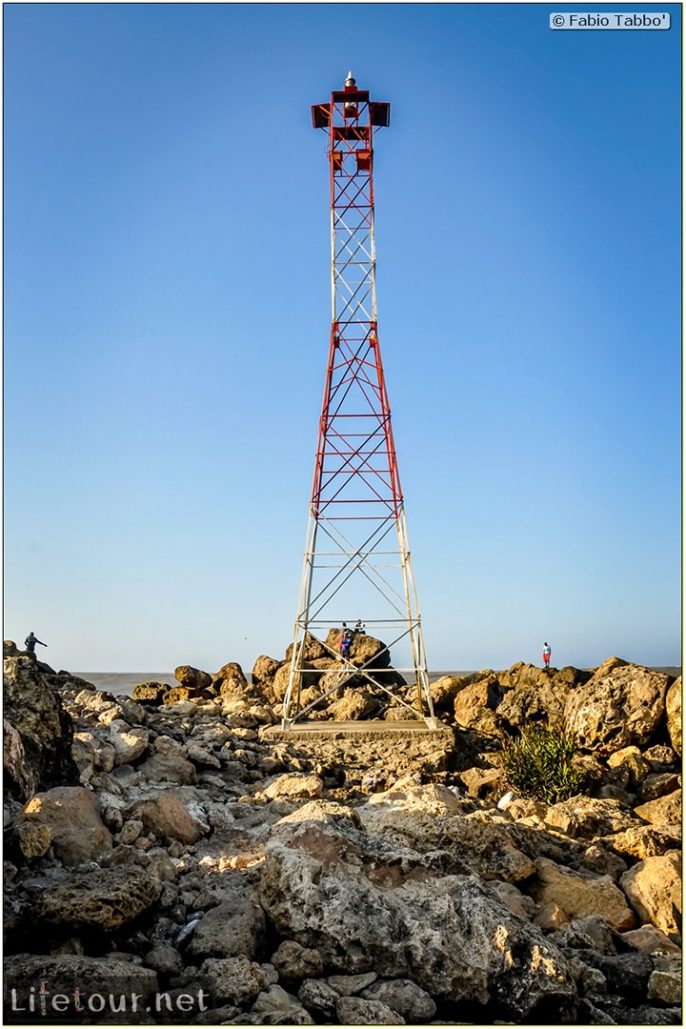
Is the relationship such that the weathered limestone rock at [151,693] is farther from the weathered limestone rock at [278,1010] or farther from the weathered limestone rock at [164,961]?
the weathered limestone rock at [278,1010]

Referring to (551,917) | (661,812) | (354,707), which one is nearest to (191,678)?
(354,707)

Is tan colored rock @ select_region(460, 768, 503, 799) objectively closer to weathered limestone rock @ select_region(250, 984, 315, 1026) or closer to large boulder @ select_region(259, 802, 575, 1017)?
large boulder @ select_region(259, 802, 575, 1017)

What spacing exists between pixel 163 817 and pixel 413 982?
3.86 meters

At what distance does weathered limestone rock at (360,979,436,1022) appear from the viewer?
5410 mm

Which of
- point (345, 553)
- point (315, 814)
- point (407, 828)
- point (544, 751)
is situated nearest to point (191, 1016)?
point (315, 814)

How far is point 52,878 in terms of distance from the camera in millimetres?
6273

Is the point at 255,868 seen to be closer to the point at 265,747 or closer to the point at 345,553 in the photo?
the point at 265,747

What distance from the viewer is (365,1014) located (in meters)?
5.25

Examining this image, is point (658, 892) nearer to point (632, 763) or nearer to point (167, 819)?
point (167, 819)

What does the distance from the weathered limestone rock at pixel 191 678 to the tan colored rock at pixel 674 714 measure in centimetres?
1167

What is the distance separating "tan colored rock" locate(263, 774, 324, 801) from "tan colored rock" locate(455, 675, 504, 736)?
7868 millimetres

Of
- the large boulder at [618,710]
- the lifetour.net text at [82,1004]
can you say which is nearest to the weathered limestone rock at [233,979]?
the lifetour.net text at [82,1004]

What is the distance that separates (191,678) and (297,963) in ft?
57.8

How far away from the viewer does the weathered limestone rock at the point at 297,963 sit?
5.56m
